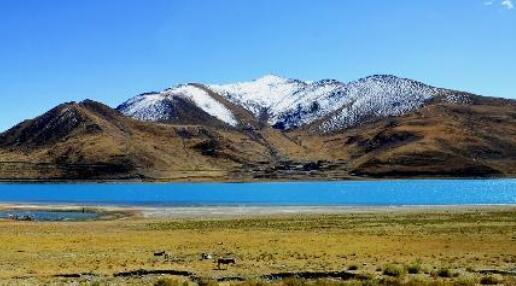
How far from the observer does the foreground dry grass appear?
32.3m

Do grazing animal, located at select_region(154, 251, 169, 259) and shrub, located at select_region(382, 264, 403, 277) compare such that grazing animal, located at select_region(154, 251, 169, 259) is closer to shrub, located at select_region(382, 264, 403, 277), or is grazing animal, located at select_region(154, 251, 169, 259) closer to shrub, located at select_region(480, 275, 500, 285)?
shrub, located at select_region(382, 264, 403, 277)

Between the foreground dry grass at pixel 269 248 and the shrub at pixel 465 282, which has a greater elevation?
the shrub at pixel 465 282

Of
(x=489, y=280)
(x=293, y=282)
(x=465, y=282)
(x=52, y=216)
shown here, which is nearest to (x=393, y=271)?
(x=465, y=282)

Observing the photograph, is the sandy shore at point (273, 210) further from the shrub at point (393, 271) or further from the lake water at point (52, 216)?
the shrub at point (393, 271)

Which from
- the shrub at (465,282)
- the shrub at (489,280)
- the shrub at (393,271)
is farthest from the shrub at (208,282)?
the shrub at (489,280)

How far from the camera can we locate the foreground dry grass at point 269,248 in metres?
32.3

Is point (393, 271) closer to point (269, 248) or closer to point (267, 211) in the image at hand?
point (269, 248)

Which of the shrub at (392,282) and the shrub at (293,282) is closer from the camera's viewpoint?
the shrub at (392,282)

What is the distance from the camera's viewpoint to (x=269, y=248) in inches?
1716

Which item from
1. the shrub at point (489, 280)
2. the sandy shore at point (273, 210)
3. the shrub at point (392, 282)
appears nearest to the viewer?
the shrub at point (392, 282)

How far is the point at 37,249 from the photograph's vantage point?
43.9m

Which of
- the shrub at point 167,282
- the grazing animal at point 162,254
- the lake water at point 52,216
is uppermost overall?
the shrub at point 167,282

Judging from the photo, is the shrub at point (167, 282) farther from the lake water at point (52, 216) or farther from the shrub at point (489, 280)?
the lake water at point (52, 216)

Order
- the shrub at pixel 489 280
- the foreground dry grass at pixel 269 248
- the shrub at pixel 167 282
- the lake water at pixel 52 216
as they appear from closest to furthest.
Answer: the shrub at pixel 489 280 → the shrub at pixel 167 282 → the foreground dry grass at pixel 269 248 → the lake water at pixel 52 216
